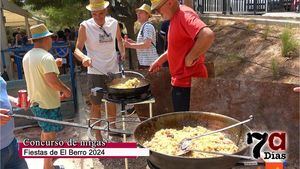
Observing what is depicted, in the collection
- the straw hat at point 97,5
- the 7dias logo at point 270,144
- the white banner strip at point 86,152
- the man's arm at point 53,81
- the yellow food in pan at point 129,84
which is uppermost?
the straw hat at point 97,5

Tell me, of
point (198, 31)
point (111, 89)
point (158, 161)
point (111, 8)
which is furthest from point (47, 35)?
point (111, 8)

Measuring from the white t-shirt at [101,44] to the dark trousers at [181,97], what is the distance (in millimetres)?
1462

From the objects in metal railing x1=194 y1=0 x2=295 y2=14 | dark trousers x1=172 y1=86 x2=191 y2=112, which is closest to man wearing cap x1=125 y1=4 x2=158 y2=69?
dark trousers x1=172 y1=86 x2=191 y2=112

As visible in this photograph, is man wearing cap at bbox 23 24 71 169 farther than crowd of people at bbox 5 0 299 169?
Yes

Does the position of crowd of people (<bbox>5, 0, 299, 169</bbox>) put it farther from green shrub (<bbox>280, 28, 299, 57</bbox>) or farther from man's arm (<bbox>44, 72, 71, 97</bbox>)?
green shrub (<bbox>280, 28, 299, 57</bbox>)

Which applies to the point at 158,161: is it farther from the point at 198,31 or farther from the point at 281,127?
the point at 281,127

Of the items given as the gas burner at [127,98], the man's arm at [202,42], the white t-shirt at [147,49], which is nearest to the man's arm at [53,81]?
the gas burner at [127,98]

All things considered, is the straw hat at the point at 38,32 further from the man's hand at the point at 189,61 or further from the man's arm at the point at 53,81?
the man's hand at the point at 189,61

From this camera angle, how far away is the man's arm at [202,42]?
3148 mm

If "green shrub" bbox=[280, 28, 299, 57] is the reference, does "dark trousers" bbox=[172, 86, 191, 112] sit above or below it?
below

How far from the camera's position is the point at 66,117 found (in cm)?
721

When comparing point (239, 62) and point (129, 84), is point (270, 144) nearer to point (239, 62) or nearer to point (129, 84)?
point (129, 84)

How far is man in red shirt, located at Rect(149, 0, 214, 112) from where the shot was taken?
323 centimetres

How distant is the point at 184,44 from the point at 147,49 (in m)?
2.38
